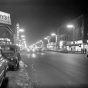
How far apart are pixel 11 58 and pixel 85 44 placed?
54.2 metres

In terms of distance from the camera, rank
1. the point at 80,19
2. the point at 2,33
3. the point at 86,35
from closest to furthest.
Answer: the point at 86,35
the point at 80,19
the point at 2,33

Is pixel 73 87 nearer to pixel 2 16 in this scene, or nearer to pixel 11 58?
pixel 11 58

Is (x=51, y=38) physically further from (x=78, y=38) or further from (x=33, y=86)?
(x=33, y=86)

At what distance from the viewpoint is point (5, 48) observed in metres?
13.0

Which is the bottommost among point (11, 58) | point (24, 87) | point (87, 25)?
point (24, 87)

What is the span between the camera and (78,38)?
67.4 meters

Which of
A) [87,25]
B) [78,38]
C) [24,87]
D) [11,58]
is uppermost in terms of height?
[87,25]

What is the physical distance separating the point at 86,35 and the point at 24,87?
58.6m

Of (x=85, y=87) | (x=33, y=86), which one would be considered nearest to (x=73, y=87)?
(x=85, y=87)

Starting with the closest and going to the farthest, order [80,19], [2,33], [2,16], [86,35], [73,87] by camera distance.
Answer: [73,87] → [2,16] → [86,35] → [80,19] → [2,33]

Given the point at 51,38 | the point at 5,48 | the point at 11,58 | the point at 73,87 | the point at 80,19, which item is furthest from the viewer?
the point at 51,38

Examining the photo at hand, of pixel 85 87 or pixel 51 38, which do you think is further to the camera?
pixel 51 38

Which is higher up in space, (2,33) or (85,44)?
(2,33)

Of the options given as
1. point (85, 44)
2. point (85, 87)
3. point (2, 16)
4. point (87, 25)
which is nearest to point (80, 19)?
point (87, 25)
